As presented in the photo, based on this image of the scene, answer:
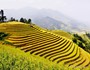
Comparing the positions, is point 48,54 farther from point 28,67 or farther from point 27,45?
point 28,67

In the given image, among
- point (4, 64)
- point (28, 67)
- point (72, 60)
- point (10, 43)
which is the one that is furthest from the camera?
point (72, 60)

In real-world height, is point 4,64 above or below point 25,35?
above

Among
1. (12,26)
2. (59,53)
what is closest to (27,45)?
(59,53)

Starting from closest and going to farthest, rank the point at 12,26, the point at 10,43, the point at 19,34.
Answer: the point at 10,43
the point at 19,34
the point at 12,26

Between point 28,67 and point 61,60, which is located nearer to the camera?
point 28,67

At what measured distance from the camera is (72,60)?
4100 cm

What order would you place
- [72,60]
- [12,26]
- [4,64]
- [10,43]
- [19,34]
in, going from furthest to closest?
[12,26]
[19,34]
[72,60]
[10,43]
[4,64]

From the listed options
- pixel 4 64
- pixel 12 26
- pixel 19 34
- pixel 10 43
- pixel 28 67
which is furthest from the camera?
pixel 12 26

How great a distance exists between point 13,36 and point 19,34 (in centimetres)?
244

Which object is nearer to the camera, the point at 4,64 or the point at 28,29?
the point at 4,64

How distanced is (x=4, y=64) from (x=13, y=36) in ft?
97.0

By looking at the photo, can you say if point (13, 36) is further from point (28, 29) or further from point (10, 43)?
point (28, 29)

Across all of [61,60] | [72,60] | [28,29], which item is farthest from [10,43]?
[28,29]

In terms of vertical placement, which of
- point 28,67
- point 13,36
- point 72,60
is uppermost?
point 28,67
